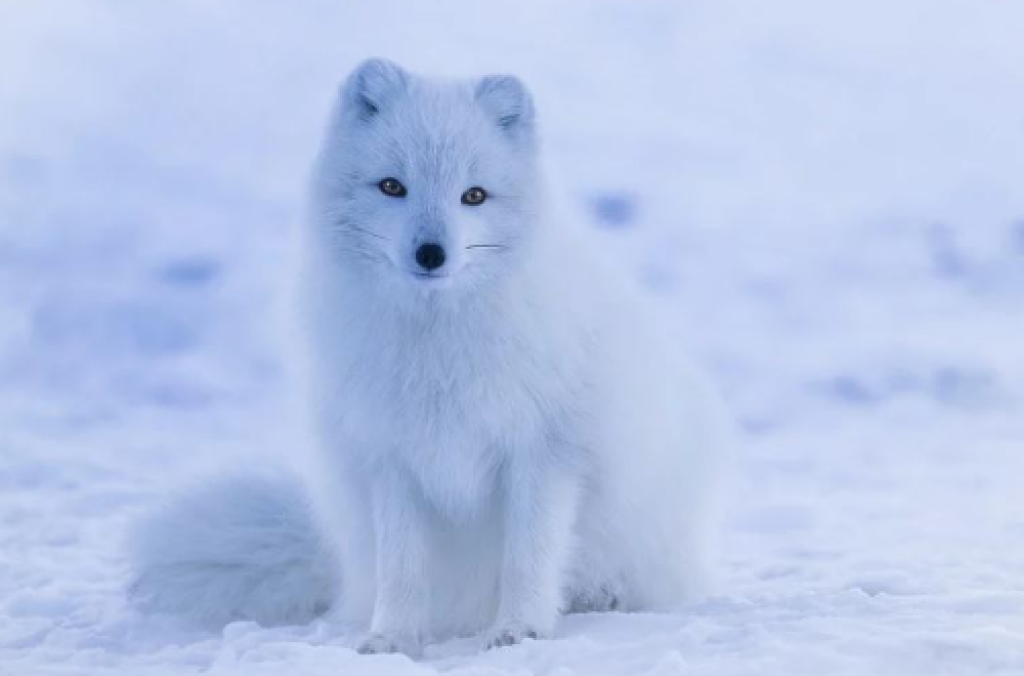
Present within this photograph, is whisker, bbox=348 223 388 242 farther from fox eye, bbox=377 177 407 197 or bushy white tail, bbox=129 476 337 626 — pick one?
bushy white tail, bbox=129 476 337 626

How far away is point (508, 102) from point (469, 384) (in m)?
0.69

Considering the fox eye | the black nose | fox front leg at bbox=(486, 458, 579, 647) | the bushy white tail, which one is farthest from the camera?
the bushy white tail

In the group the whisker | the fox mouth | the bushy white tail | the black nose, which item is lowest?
the bushy white tail

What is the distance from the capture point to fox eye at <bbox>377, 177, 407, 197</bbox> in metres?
3.23

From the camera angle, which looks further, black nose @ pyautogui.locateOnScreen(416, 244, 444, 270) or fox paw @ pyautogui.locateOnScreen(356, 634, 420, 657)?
fox paw @ pyautogui.locateOnScreen(356, 634, 420, 657)

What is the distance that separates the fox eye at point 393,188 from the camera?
3.23 metres

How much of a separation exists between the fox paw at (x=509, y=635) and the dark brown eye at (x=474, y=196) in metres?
1.04

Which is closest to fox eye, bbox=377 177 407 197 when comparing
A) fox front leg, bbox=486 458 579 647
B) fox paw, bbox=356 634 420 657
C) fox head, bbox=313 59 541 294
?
fox head, bbox=313 59 541 294

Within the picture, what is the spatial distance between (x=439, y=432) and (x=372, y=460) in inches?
A: 8.5

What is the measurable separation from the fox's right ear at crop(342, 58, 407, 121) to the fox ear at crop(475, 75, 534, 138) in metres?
0.20

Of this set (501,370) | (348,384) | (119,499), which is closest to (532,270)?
(501,370)

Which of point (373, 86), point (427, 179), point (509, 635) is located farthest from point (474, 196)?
point (509, 635)

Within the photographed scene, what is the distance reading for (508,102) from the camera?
339cm

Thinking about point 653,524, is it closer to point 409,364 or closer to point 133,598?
point 409,364
